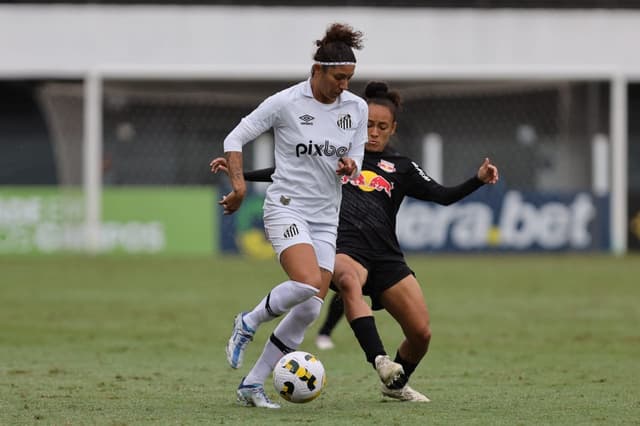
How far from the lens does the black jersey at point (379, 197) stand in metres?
9.13

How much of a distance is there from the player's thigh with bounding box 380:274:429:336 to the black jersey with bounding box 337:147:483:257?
0.28 m

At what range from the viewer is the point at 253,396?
8672 millimetres

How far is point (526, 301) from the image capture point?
1869 centimetres

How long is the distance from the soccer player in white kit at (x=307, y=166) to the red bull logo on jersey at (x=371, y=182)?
72 cm

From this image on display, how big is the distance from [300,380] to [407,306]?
0.98 meters

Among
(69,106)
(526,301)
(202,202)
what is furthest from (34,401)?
(69,106)

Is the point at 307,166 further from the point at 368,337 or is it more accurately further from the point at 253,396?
the point at 253,396

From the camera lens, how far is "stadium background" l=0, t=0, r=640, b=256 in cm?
2986

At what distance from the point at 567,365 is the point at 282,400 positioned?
10.7 feet

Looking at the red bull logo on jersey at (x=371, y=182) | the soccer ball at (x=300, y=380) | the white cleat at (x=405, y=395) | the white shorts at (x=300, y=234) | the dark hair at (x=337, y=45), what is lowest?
the white cleat at (x=405, y=395)

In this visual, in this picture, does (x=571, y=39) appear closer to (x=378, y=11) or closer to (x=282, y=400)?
(x=378, y=11)

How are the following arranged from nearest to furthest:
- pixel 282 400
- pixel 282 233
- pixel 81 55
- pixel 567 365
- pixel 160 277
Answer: pixel 282 233 < pixel 282 400 < pixel 567 365 < pixel 160 277 < pixel 81 55

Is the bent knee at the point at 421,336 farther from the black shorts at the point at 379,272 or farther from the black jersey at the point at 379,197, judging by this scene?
the black jersey at the point at 379,197

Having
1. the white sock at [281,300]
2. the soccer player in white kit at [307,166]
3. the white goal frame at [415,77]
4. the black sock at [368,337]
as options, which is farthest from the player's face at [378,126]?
the white goal frame at [415,77]
